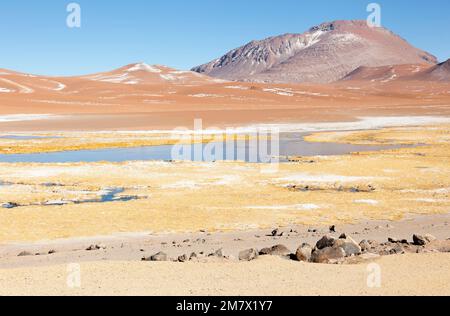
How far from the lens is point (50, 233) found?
17859 millimetres

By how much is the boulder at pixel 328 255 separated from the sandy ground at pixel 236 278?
406 mm

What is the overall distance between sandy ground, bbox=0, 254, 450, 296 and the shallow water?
25825mm

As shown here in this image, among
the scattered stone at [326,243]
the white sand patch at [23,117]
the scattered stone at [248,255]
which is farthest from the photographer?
the white sand patch at [23,117]

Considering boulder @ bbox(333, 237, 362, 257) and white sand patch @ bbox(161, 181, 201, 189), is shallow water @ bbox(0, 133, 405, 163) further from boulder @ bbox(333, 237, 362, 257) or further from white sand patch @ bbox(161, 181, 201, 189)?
boulder @ bbox(333, 237, 362, 257)

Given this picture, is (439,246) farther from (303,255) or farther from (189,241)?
(189,241)

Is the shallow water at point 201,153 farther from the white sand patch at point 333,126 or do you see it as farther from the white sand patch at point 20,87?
Result: the white sand patch at point 20,87

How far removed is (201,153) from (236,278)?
3142 centimetres

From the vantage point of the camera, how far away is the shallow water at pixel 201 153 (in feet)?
130

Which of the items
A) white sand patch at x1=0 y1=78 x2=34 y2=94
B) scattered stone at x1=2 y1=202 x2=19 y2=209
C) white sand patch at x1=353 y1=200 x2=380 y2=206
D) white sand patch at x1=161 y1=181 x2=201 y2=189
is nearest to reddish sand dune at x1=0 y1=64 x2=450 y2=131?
white sand patch at x1=0 y1=78 x2=34 y2=94

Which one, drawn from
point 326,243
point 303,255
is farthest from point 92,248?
point 326,243

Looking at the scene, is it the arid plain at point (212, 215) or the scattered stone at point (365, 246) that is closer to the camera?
the arid plain at point (212, 215)

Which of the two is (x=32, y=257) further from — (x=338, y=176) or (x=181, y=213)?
(x=338, y=176)

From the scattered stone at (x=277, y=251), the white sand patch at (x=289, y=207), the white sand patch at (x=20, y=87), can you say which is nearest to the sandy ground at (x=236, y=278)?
the scattered stone at (x=277, y=251)

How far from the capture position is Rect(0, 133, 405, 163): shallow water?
39.7 meters
